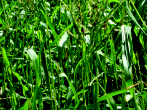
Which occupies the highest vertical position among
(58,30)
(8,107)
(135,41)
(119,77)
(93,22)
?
(58,30)

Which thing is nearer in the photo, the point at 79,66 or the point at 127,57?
the point at 127,57

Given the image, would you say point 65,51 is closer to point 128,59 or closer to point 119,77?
point 119,77

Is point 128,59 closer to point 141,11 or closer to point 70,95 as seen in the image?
point 70,95

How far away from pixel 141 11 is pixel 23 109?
1278mm

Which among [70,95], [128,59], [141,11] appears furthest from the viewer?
[141,11]

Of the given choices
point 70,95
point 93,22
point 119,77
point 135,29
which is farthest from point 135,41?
point 93,22

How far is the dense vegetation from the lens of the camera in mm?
784

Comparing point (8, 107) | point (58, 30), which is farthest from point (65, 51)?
point (8, 107)

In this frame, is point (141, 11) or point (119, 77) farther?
point (141, 11)

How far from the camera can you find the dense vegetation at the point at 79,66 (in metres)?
0.78

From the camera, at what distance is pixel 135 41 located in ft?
6.01

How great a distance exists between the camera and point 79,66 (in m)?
1.41

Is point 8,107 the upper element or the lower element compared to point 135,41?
lower

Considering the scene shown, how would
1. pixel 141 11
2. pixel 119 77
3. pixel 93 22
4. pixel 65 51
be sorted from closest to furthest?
pixel 93 22
pixel 119 77
pixel 65 51
pixel 141 11
